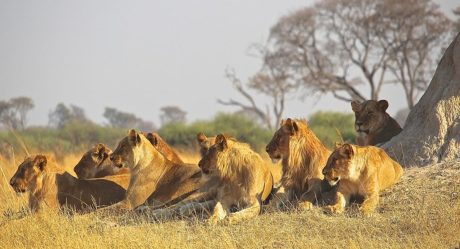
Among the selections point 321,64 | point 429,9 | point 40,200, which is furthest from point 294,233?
point 321,64

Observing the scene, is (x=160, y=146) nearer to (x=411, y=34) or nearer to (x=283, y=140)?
(x=283, y=140)

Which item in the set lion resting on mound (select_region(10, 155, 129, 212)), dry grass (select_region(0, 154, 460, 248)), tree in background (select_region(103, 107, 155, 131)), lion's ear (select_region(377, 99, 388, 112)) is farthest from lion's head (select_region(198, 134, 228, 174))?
tree in background (select_region(103, 107, 155, 131))

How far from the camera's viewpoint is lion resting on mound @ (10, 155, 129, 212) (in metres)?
8.62

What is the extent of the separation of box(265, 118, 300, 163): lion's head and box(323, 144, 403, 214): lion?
49 cm

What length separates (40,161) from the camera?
8.69 metres

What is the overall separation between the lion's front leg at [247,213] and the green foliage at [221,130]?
653 inches

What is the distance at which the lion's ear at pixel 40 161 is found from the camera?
28.5ft

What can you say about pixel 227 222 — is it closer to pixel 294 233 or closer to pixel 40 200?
pixel 294 233

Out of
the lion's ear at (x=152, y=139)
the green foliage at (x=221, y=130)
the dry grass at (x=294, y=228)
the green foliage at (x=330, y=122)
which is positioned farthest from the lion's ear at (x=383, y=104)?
the green foliage at (x=330, y=122)

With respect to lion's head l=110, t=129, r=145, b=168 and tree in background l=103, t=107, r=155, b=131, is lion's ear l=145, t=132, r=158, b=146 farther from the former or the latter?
tree in background l=103, t=107, r=155, b=131

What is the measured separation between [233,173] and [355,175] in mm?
1054

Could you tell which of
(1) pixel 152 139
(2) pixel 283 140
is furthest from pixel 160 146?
(2) pixel 283 140

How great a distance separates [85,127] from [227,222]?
26033 mm

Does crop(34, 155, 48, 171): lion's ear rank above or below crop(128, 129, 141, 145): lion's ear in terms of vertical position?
below
